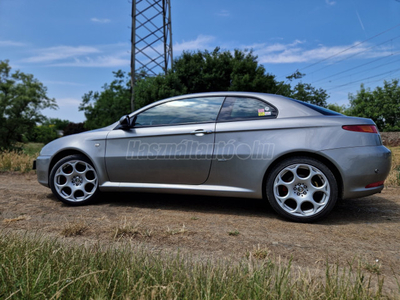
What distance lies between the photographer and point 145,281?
1.71 metres

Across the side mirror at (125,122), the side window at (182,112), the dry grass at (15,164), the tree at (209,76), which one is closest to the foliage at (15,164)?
the dry grass at (15,164)

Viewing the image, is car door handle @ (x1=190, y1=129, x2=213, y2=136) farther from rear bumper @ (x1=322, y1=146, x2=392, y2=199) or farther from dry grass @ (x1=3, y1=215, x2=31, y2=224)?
dry grass @ (x1=3, y1=215, x2=31, y2=224)

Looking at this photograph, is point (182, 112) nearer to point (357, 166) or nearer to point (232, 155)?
point (232, 155)

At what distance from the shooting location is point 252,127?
372 cm

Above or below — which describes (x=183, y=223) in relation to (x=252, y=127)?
below

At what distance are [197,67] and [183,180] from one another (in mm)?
14360

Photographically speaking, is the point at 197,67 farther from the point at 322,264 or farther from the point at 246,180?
the point at 322,264

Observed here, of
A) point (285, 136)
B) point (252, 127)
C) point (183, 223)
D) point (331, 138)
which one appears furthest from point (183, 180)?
point (331, 138)

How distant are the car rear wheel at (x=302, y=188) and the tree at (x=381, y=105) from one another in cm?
4010

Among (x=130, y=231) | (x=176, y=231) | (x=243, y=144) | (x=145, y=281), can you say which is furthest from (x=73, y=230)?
(x=243, y=144)

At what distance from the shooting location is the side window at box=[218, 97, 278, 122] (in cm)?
379

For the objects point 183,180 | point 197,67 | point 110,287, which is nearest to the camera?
point 110,287

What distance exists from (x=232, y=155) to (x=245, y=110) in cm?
58

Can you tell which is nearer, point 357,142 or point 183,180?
point 357,142
